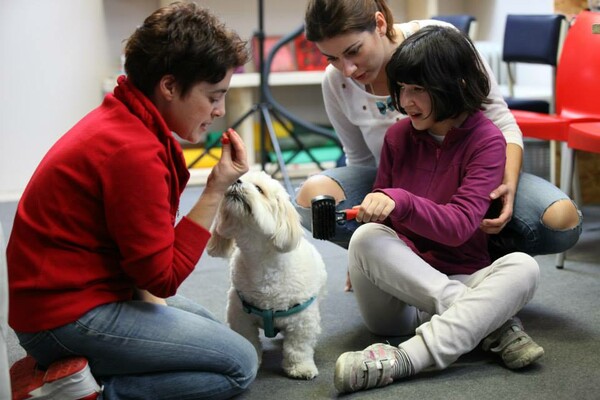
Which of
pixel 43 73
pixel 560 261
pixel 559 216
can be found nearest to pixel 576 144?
pixel 560 261

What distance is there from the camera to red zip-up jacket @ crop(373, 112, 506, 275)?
1.53 m

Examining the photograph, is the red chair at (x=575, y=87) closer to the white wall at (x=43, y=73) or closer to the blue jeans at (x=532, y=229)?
the blue jeans at (x=532, y=229)

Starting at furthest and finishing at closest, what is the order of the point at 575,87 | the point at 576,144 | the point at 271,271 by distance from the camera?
the point at 575,87, the point at 576,144, the point at 271,271

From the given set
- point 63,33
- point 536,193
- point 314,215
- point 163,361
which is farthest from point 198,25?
point 63,33

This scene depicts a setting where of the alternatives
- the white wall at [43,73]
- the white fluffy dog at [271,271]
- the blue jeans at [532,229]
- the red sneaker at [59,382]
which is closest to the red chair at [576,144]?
the blue jeans at [532,229]

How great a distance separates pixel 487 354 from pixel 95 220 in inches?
35.7

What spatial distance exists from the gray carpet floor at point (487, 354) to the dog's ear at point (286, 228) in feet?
0.98

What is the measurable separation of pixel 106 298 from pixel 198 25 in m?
0.50

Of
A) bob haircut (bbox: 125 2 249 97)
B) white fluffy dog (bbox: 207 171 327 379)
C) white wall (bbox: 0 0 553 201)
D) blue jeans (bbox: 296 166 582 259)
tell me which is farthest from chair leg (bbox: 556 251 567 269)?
white wall (bbox: 0 0 553 201)

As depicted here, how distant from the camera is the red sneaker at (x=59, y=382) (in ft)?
4.14

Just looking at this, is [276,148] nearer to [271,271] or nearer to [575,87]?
[575,87]

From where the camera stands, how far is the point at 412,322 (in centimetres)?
181

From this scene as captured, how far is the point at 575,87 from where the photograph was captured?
8.73 feet

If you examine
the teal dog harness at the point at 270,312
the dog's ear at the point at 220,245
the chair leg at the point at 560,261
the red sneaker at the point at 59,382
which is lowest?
the chair leg at the point at 560,261
